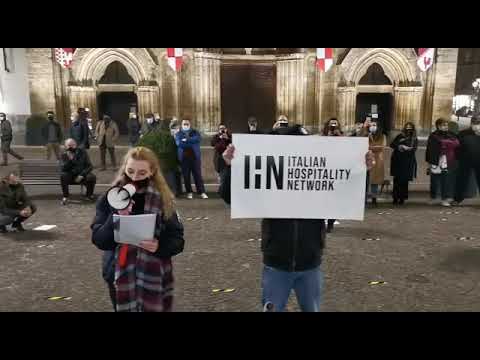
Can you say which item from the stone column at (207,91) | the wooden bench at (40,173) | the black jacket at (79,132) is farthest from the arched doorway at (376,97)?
the wooden bench at (40,173)

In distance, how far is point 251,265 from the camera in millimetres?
5289

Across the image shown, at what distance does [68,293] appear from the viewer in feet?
14.8

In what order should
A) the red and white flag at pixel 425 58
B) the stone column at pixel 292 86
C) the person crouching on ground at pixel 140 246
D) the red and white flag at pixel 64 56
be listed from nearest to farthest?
the person crouching on ground at pixel 140 246 → the red and white flag at pixel 64 56 → the red and white flag at pixel 425 58 → the stone column at pixel 292 86

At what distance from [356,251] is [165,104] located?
13.3 metres

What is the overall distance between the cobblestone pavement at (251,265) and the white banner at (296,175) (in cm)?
154

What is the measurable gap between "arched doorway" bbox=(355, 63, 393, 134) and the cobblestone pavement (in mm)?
11822

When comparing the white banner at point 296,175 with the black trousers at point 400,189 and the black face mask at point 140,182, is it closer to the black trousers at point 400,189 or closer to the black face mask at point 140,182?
the black face mask at point 140,182

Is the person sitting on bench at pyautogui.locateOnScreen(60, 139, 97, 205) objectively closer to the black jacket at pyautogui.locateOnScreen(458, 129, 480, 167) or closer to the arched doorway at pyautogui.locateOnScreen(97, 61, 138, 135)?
the black jacket at pyautogui.locateOnScreen(458, 129, 480, 167)

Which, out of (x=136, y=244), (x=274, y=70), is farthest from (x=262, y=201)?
(x=274, y=70)

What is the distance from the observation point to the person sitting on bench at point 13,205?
21.9 ft

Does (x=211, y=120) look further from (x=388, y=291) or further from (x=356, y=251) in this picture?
(x=388, y=291)

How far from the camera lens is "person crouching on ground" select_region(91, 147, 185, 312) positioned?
2789 millimetres

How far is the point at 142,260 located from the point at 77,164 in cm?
640

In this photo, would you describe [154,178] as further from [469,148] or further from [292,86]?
[292,86]
